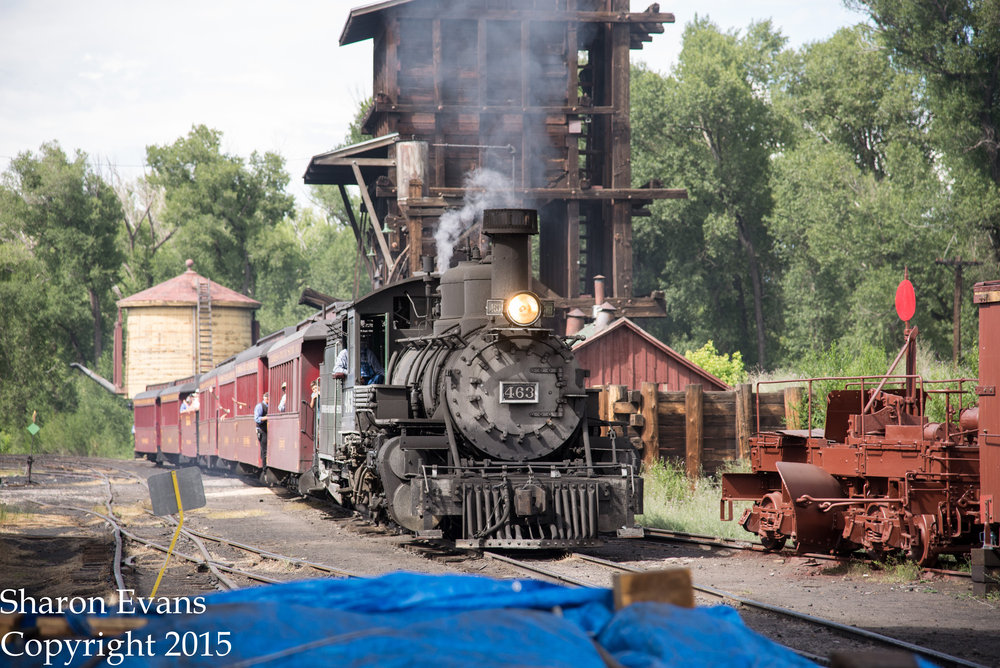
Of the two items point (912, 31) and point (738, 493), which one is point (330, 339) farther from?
point (912, 31)

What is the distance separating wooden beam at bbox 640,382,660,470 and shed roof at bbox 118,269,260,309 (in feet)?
115

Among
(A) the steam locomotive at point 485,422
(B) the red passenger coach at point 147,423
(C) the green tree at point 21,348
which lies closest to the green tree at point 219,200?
(C) the green tree at point 21,348

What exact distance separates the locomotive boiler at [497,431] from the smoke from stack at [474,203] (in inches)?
561

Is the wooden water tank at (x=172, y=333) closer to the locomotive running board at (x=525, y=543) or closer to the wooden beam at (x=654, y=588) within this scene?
the locomotive running board at (x=525, y=543)

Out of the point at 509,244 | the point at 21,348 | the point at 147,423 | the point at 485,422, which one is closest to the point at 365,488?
the point at 485,422

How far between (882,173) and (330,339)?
103 feet

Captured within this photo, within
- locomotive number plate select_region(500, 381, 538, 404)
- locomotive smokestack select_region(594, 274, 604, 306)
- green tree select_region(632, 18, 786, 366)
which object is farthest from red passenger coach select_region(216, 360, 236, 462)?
green tree select_region(632, 18, 786, 366)

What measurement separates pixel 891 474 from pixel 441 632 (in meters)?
8.44

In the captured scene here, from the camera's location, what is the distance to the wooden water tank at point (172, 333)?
49625 mm

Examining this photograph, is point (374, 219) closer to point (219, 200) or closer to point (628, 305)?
point (628, 305)

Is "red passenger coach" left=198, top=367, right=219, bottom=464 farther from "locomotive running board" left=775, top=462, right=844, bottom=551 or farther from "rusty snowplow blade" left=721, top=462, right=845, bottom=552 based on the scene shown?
"locomotive running board" left=775, top=462, right=844, bottom=551

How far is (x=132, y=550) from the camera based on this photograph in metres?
13.2

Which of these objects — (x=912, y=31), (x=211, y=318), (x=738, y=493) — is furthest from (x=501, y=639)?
(x=211, y=318)

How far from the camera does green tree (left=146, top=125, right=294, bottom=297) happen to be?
59.6m
